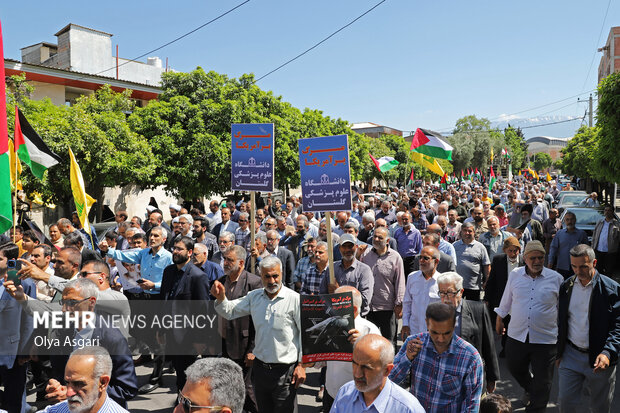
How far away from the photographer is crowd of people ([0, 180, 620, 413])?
300 cm

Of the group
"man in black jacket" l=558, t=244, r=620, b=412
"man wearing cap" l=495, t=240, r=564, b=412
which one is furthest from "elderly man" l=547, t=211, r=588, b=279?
"man in black jacket" l=558, t=244, r=620, b=412

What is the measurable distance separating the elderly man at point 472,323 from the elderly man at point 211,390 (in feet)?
7.33

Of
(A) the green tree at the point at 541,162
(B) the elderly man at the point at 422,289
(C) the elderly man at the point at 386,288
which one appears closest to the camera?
(B) the elderly man at the point at 422,289

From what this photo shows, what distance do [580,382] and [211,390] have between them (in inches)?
154

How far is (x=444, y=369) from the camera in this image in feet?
11.3

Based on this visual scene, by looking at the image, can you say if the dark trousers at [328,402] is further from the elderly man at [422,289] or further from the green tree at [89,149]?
the green tree at [89,149]

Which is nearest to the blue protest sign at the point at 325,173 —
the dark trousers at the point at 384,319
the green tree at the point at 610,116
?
the dark trousers at the point at 384,319

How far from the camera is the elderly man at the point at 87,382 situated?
2896mm

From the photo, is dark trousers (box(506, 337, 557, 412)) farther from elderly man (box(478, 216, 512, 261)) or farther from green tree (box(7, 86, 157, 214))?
green tree (box(7, 86, 157, 214))

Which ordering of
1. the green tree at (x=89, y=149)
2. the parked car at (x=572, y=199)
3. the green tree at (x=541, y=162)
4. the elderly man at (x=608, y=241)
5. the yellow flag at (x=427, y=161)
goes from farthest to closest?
1. the green tree at (x=541, y=162)
2. the parked car at (x=572, y=199)
3. the yellow flag at (x=427, y=161)
4. the green tree at (x=89, y=149)
5. the elderly man at (x=608, y=241)

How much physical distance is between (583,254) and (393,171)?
1770 inches

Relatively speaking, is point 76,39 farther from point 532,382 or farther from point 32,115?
point 532,382

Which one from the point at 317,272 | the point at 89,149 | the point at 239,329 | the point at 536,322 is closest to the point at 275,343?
the point at 239,329

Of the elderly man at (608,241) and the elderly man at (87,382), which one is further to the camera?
the elderly man at (608,241)
